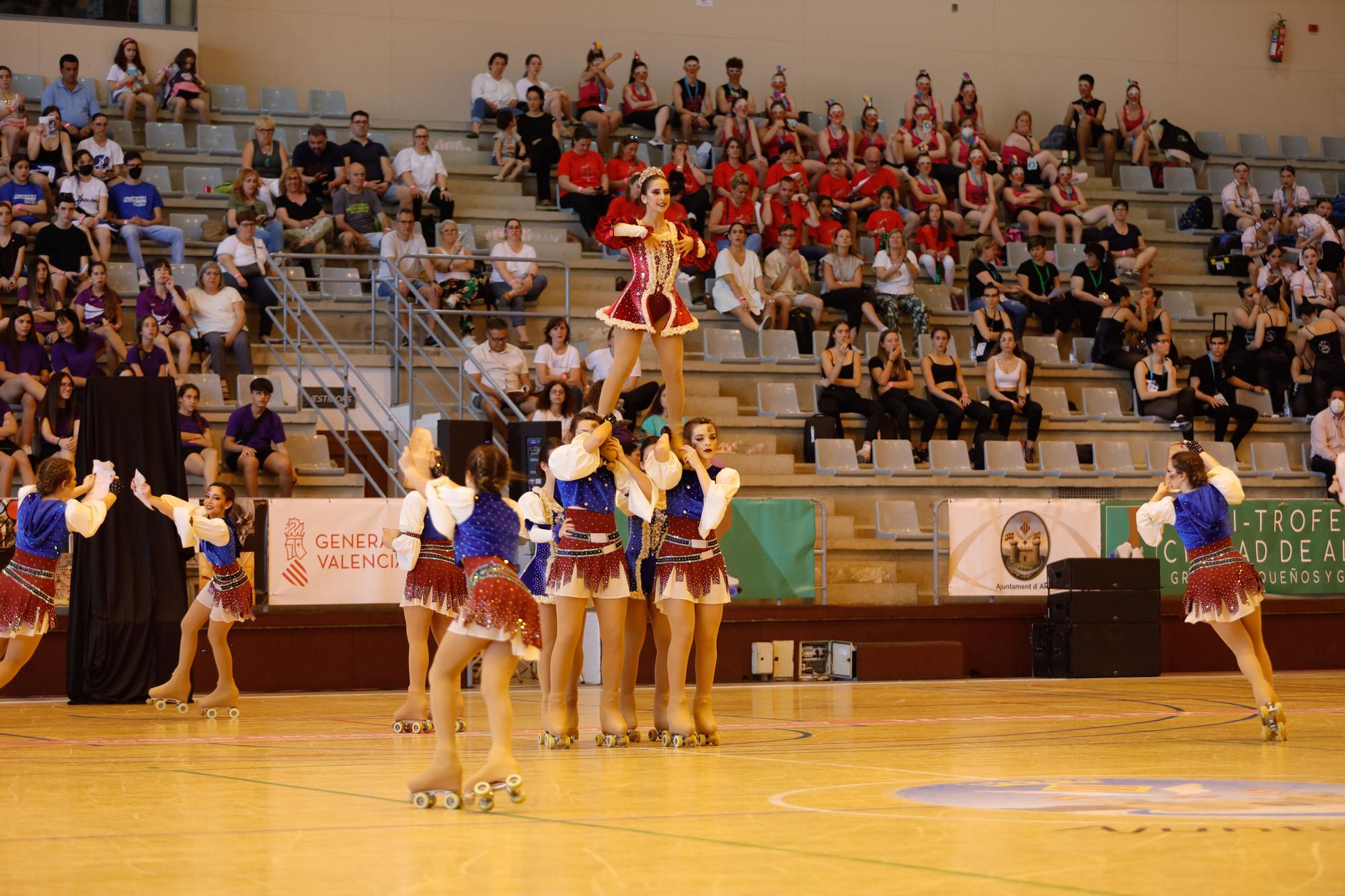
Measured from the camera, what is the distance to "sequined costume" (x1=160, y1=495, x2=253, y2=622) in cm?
1020

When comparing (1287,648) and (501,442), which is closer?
(501,442)

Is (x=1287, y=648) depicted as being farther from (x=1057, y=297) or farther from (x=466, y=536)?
(x=466, y=536)

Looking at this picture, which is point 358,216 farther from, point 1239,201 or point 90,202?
point 1239,201

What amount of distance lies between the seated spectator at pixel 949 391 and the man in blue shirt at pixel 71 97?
29.7 ft

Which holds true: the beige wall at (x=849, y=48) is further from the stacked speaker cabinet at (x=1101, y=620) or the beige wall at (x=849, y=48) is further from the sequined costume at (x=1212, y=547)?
the sequined costume at (x=1212, y=547)

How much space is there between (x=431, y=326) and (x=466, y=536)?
10374 millimetres

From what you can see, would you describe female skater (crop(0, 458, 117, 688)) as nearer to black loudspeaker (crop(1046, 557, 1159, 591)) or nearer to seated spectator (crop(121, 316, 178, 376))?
seated spectator (crop(121, 316, 178, 376))

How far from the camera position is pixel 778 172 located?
18578 mm

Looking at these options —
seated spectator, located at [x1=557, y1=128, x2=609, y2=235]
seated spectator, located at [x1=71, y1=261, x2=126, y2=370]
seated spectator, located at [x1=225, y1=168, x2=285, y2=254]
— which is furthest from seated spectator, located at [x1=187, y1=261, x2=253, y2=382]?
seated spectator, located at [x1=557, y1=128, x2=609, y2=235]

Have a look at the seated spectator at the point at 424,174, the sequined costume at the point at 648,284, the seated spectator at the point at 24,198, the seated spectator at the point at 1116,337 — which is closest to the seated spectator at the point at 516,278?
the seated spectator at the point at 424,174

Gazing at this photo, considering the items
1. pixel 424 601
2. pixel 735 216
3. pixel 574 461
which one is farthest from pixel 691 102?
pixel 574 461

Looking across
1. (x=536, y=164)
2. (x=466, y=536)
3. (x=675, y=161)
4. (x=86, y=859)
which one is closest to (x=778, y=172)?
(x=675, y=161)

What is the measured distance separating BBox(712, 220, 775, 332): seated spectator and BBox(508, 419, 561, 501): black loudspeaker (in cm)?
518

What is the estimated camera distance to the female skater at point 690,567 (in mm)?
8164
